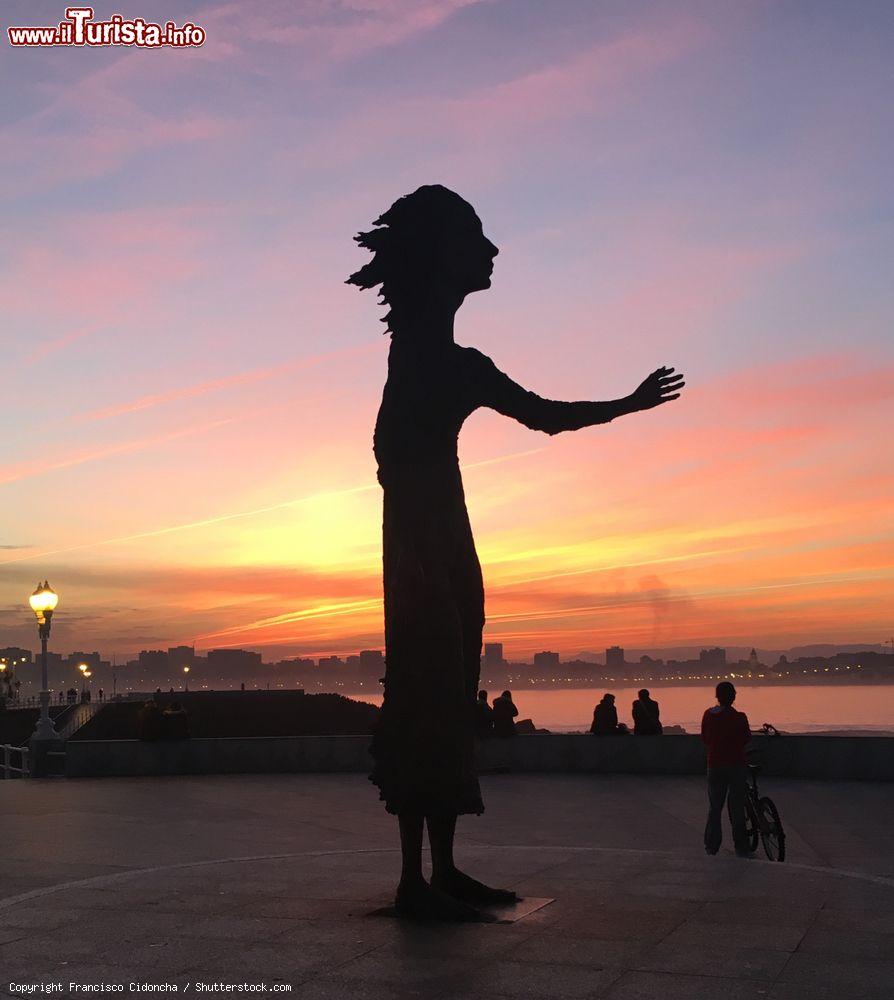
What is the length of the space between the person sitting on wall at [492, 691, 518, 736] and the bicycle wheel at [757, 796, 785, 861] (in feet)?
32.0

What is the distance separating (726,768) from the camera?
37.4 ft

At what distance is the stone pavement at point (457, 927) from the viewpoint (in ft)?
18.6

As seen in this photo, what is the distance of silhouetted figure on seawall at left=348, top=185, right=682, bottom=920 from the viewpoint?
7.58 metres

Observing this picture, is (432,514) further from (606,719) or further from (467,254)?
(606,719)

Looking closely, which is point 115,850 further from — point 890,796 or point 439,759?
point 890,796

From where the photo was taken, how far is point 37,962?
6.21 m

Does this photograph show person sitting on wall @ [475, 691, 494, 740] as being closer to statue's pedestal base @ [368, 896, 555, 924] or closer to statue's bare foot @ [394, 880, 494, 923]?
statue's pedestal base @ [368, 896, 555, 924]

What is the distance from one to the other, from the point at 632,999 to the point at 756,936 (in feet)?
4.75

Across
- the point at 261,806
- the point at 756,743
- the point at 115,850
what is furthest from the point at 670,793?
the point at 115,850

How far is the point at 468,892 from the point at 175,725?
1565 cm

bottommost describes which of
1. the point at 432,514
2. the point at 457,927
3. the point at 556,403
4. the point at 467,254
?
the point at 457,927

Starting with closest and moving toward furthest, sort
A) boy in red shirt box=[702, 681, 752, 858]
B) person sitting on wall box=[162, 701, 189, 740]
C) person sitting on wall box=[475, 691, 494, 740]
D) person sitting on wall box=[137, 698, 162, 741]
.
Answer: boy in red shirt box=[702, 681, 752, 858]
person sitting on wall box=[475, 691, 494, 740]
person sitting on wall box=[137, 698, 162, 741]
person sitting on wall box=[162, 701, 189, 740]

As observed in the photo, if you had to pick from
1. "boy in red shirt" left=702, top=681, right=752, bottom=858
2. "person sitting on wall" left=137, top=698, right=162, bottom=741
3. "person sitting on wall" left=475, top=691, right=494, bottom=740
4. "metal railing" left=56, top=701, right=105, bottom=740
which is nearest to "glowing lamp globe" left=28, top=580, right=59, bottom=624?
"person sitting on wall" left=137, top=698, right=162, bottom=741

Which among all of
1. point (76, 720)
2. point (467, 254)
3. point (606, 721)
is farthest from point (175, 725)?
point (76, 720)
